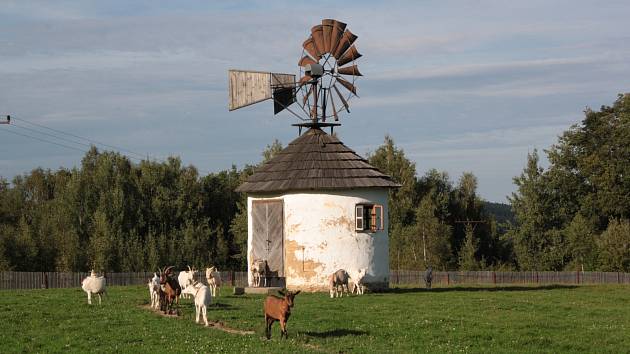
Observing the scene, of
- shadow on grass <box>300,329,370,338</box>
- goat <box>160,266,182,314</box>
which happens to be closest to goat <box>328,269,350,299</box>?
goat <box>160,266,182,314</box>

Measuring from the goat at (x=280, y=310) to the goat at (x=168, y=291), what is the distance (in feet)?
19.3

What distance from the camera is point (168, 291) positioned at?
26672mm

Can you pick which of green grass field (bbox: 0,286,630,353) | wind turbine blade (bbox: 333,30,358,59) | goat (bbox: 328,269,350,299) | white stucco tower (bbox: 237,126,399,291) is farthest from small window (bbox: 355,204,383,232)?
wind turbine blade (bbox: 333,30,358,59)

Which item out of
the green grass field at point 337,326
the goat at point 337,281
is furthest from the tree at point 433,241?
the green grass field at point 337,326

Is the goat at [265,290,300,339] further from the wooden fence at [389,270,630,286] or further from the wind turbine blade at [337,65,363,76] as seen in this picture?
the wooden fence at [389,270,630,286]

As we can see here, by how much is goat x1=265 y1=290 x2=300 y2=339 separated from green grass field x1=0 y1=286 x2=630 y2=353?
33 cm

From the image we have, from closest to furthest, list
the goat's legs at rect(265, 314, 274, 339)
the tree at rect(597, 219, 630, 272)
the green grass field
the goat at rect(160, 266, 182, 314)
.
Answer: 1. the green grass field
2. the goat's legs at rect(265, 314, 274, 339)
3. the goat at rect(160, 266, 182, 314)
4. the tree at rect(597, 219, 630, 272)

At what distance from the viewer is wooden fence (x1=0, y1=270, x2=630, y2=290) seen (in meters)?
48.4

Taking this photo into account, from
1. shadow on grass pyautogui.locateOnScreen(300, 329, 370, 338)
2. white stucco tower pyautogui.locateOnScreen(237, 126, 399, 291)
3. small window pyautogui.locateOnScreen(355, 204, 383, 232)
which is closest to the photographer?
shadow on grass pyautogui.locateOnScreen(300, 329, 370, 338)

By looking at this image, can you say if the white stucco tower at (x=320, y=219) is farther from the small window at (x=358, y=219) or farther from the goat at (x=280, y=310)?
the goat at (x=280, y=310)

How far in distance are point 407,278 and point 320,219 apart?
19.5m

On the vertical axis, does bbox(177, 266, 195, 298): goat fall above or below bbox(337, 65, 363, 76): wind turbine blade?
below

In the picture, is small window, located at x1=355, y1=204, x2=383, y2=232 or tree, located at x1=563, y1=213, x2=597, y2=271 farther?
tree, located at x1=563, y1=213, x2=597, y2=271

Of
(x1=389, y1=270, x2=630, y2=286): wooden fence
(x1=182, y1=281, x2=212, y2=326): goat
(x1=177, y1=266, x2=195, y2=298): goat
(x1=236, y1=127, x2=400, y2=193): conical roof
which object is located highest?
(x1=236, y1=127, x2=400, y2=193): conical roof
